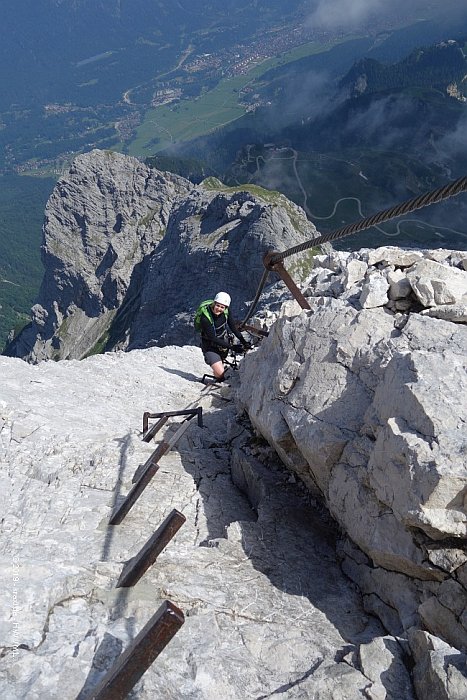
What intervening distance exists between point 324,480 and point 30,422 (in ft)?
23.4

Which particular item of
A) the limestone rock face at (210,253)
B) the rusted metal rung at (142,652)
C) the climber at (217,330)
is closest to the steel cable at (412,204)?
the rusted metal rung at (142,652)

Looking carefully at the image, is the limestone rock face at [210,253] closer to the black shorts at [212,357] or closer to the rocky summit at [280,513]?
the black shorts at [212,357]

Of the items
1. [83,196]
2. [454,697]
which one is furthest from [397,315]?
[83,196]

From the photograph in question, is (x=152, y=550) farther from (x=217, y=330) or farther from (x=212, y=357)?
(x=217, y=330)

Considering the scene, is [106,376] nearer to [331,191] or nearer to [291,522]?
[291,522]

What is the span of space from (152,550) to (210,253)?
3810 inches

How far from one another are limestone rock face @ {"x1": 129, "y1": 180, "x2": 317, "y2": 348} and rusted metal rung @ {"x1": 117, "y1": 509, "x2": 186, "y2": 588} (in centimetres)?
7708

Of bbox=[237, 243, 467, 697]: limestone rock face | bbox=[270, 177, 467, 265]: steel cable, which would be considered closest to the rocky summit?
bbox=[237, 243, 467, 697]: limestone rock face

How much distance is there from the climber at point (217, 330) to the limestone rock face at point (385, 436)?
658 centimetres

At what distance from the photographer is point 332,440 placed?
29.7 feet

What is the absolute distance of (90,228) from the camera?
563 feet

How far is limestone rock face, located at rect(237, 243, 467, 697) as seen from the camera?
6.82m

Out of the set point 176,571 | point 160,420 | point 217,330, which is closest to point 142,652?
point 176,571

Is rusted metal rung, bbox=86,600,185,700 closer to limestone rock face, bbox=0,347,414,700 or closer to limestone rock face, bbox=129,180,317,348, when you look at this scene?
limestone rock face, bbox=0,347,414,700
